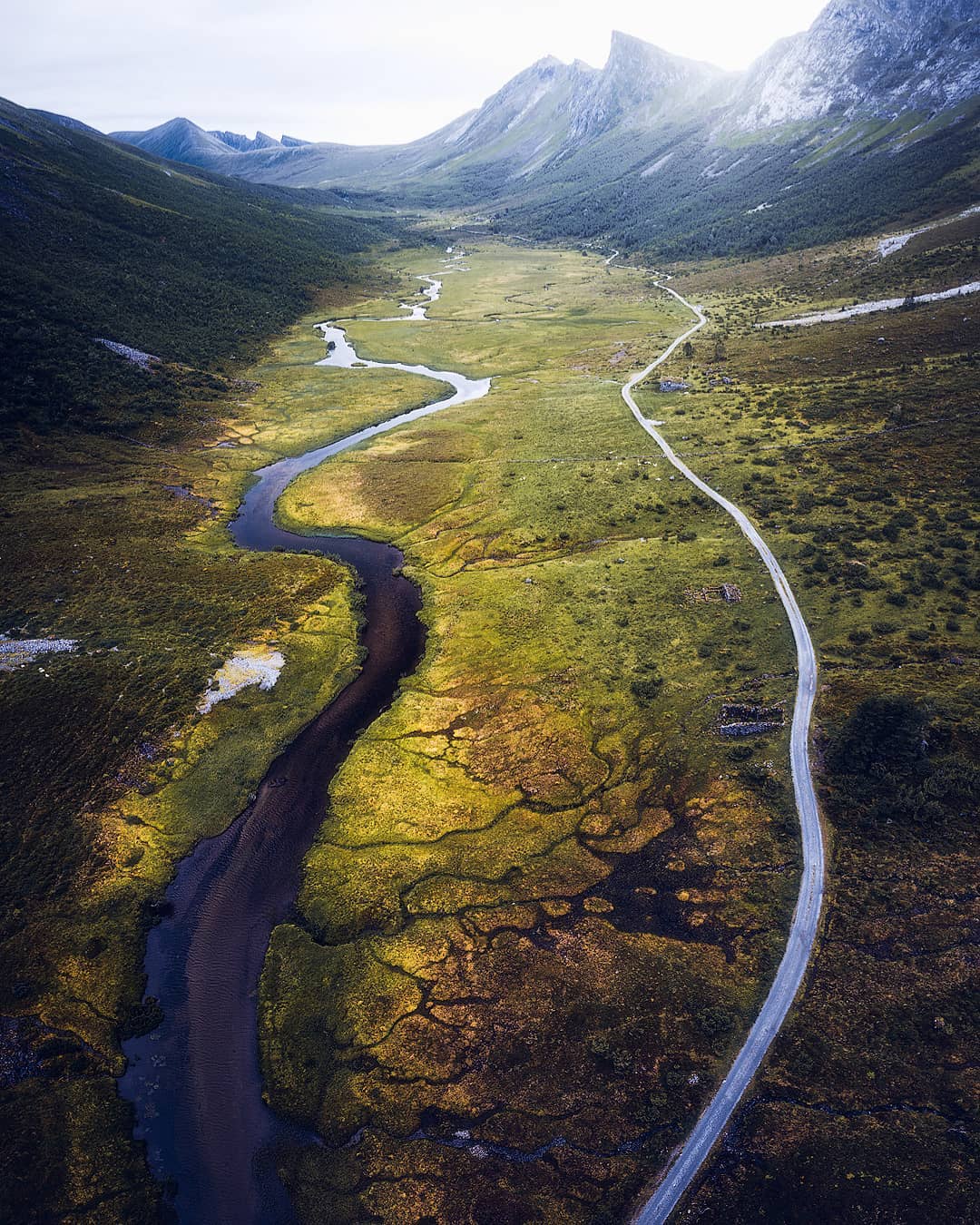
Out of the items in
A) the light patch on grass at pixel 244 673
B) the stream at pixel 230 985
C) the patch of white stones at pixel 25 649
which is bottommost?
the stream at pixel 230 985

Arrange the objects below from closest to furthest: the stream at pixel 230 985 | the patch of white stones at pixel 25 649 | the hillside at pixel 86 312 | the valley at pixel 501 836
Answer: the valley at pixel 501 836
the stream at pixel 230 985
the patch of white stones at pixel 25 649
the hillside at pixel 86 312

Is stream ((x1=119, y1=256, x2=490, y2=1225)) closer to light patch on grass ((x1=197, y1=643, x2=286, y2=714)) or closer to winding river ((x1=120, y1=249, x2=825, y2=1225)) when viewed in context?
winding river ((x1=120, y1=249, x2=825, y2=1225))

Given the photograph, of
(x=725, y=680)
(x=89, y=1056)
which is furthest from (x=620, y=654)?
(x=89, y=1056)

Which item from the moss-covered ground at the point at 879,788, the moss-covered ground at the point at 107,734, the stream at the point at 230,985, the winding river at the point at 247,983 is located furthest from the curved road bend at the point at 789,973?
the moss-covered ground at the point at 107,734

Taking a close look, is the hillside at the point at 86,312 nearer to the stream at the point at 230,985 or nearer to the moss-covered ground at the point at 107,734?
the moss-covered ground at the point at 107,734

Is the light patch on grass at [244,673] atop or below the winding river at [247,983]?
atop

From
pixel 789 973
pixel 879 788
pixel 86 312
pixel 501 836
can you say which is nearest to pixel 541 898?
pixel 501 836

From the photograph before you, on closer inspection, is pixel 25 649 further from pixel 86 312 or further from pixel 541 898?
pixel 86 312
